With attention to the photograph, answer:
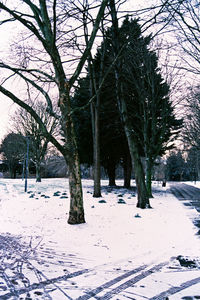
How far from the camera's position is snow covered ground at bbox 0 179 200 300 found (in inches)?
124

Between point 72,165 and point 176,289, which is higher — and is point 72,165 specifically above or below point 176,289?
above

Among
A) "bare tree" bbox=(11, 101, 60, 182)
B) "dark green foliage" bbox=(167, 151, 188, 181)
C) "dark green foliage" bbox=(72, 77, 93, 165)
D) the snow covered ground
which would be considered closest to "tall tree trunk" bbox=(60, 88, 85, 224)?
the snow covered ground

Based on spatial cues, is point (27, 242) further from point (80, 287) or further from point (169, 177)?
point (169, 177)

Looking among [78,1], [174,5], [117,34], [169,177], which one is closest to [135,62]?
[117,34]

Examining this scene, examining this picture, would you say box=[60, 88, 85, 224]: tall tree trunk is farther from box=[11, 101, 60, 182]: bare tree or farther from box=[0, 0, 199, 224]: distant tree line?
box=[11, 101, 60, 182]: bare tree

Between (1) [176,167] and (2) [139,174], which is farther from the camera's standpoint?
(1) [176,167]

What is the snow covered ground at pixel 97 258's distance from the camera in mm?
3148

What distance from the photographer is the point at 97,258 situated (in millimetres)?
4512

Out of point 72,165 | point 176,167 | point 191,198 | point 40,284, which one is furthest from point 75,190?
point 176,167

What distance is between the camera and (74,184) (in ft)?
21.8

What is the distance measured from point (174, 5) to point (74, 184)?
18.0 ft

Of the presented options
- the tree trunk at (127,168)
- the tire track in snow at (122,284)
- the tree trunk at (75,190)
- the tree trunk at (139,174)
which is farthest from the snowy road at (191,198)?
the tree trunk at (127,168)

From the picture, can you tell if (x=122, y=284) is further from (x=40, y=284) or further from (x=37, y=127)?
(x=37, y=127)

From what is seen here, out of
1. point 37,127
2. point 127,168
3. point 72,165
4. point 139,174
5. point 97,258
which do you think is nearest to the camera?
point 97,258
